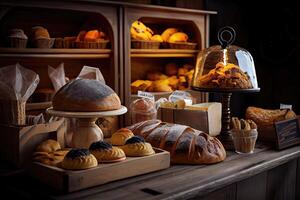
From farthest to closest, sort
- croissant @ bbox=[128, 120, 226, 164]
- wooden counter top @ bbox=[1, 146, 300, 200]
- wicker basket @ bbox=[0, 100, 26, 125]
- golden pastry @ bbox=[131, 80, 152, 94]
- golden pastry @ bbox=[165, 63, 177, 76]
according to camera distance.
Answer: golden pastry @ bbox=[165, 63, 177, 76] < golden pastry @ bbox=[131, 80, 152, 94] < wicker basket @ bbox=[0, 100, 26, 125] < croissant @ bbox=[128, 120, 226, 164] < wooden counter top @ bbox=[1, 146, 300, 200]

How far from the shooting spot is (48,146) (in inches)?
63.3

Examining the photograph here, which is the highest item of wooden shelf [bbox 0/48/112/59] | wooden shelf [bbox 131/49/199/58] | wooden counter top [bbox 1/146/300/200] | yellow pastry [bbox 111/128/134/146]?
wooden shelf [bbox 131/49/199/58]

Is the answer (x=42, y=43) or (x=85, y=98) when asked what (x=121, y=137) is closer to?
(x=85, y=98)

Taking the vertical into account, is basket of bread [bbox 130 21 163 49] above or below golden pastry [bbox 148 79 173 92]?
above

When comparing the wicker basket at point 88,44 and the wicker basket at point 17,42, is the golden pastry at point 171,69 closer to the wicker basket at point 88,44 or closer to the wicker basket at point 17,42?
the wicker basket at point 88,44

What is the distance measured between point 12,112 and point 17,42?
0.42m

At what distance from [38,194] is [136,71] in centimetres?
176

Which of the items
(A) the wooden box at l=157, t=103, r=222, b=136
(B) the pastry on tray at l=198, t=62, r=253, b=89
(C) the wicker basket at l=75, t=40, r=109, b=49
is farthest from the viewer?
(C) the wicker basket at l=75, t=40, r=109, b=49

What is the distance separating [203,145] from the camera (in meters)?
1.71

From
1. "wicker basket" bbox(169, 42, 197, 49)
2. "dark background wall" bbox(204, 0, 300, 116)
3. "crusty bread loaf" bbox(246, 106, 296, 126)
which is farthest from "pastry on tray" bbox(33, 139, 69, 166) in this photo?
"dark background wall" bbox(204, 0, 300, 116)

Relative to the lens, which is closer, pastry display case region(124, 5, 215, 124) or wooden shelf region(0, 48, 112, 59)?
wooden shelf region(0, 48, 112, 59)

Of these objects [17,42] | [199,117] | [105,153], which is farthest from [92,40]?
[105,153]

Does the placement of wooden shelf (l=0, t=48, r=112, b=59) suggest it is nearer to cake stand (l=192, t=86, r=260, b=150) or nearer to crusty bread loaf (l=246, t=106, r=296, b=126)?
cake stand (l=192, t=86, r=260, b=150)

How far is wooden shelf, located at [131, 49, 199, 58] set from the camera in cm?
253
